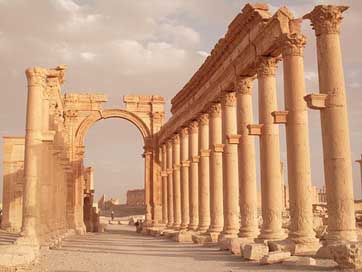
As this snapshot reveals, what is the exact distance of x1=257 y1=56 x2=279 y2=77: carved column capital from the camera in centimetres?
1911

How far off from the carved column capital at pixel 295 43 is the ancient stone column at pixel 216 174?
908 cm

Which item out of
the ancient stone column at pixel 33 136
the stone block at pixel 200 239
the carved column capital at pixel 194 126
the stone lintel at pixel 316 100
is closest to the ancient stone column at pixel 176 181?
the carved column capital at pixel 194 126

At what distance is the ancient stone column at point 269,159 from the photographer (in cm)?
1786

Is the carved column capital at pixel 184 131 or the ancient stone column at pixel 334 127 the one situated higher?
the carved column capital at pixel 184 131

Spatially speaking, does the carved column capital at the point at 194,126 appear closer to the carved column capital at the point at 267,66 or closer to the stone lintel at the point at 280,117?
the carved column capital at the point at 267,66

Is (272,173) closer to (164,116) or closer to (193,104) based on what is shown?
(193,104)

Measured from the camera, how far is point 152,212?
1706 inches

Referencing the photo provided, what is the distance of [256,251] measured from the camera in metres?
15.4

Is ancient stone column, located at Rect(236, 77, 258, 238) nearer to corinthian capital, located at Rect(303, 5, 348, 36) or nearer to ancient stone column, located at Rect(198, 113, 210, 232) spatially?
corinthian capital, located at Rect(303, 5, 348, 36)

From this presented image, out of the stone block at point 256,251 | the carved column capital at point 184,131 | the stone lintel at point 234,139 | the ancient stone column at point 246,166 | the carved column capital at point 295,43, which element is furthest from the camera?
the carved column capital at point 184,131

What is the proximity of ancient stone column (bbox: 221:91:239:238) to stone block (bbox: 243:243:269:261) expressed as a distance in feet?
21.8

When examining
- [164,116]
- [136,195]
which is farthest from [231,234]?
[136,195]

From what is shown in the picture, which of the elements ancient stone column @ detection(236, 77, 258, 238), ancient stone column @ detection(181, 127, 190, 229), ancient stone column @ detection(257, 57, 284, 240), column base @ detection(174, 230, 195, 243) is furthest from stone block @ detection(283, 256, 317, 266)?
ancient stone column @ detection(181, 127, 190, 229)

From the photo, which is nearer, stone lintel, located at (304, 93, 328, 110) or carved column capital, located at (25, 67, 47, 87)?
stone lintel, located at (304, 93, 328, 110)
